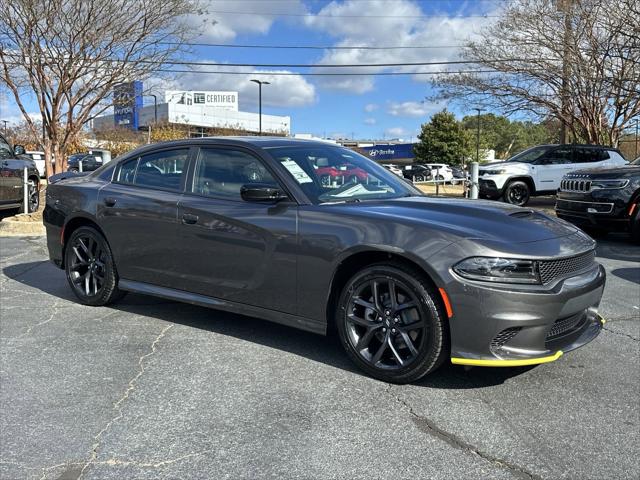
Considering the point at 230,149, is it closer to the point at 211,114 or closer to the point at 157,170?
the point at 157,170

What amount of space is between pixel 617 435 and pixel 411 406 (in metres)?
1.09

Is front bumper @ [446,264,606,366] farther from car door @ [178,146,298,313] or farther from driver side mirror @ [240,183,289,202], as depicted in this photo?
driver side mirror @ [240,183,289,202]

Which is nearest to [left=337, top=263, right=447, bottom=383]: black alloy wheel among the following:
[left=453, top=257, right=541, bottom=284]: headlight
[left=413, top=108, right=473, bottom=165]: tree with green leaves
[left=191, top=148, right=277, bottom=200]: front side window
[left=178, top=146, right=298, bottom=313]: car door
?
[left=453, top=257, right=541, bottom=284]: headlight

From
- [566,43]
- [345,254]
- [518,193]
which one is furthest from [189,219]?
[566,43]

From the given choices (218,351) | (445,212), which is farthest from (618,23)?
(218,351)

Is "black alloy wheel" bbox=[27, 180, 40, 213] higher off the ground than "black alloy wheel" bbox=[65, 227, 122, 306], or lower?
higher

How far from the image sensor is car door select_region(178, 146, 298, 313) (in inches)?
157

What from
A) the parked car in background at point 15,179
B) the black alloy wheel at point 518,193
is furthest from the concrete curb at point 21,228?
the black alloy wheel at point 518,193

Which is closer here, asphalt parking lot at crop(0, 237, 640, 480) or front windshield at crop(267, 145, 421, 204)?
asphalt parking lot at crop(0, 237, 640, 480)

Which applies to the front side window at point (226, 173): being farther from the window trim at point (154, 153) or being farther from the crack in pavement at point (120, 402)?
the crack in pavement at point (120, 402)

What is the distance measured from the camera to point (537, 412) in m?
3.27

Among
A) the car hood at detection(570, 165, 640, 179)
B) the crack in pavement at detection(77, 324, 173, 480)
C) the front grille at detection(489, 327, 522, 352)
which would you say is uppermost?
the car hood at detection(570, 165, 640, 179)

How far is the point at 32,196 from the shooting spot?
1267cm

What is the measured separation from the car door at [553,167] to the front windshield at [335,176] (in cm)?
1165
